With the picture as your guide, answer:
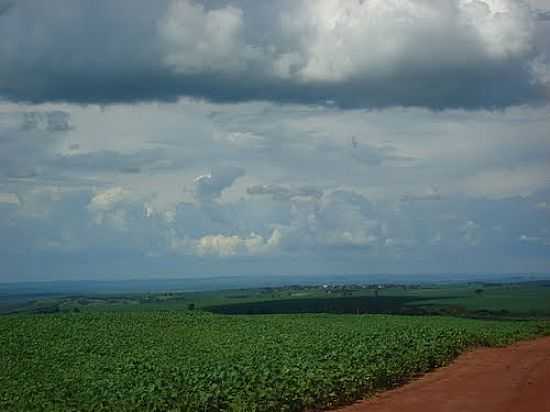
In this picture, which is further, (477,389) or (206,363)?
(206,363)

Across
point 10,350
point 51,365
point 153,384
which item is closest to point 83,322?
point 10,350

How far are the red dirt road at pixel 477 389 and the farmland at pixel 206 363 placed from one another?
1037 millimetres

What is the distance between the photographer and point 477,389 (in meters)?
24.5

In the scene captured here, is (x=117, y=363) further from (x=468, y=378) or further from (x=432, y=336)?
(x=432, y=336)

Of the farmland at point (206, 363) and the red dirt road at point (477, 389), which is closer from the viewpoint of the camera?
the farmland at point (206, 363)

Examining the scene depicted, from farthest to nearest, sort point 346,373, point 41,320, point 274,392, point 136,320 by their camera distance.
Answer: point 136,320
point 41,320
point 346,373
point 274,392

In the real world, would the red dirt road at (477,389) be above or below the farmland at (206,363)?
below

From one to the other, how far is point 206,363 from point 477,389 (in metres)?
9.39

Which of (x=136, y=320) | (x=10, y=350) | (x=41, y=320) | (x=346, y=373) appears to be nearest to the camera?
(x=346, y=373)

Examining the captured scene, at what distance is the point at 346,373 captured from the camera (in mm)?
24547

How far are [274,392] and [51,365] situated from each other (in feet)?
41.4

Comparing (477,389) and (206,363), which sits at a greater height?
(206,363)

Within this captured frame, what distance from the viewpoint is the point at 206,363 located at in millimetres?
26984

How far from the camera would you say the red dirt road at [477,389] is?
70.8ft
